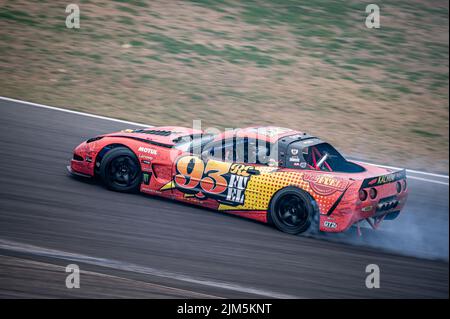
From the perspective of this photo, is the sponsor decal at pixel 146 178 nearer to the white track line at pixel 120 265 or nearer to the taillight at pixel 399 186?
the white track line at pixel 120 265

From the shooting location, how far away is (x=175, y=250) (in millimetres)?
7145

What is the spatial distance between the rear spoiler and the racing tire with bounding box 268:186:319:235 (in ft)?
2.40

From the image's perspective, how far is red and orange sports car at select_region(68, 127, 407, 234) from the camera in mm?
7738

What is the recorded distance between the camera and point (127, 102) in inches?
522

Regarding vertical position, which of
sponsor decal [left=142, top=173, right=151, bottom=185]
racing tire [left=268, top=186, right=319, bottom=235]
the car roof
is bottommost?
racing tire [left=268, top=186, right=319, bottom=235]

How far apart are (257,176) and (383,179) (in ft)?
5.52

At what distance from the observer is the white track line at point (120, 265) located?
6.35m

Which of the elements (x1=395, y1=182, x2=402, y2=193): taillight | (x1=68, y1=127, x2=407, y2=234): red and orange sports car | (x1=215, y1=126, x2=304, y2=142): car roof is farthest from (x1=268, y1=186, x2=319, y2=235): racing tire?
(x1=395, y1=182, x2=402, y2=193): taillight

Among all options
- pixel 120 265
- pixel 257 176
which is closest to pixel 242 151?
pixel 257 176

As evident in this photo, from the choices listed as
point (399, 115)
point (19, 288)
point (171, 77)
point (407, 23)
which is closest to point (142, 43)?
point (171, 77)

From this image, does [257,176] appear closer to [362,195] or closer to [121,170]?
[362,195]

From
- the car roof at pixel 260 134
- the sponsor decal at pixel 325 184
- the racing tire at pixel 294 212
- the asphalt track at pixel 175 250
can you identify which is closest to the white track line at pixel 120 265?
the asphalt track at pixel 175 250

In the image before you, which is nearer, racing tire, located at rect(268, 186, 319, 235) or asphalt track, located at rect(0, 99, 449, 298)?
asphalt track, located at rect(0, 99, 449, 298)

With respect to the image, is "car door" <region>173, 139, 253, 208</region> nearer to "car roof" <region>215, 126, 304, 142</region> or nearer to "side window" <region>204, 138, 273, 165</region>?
"side window" <region>204, 138, 273, 165</region>
